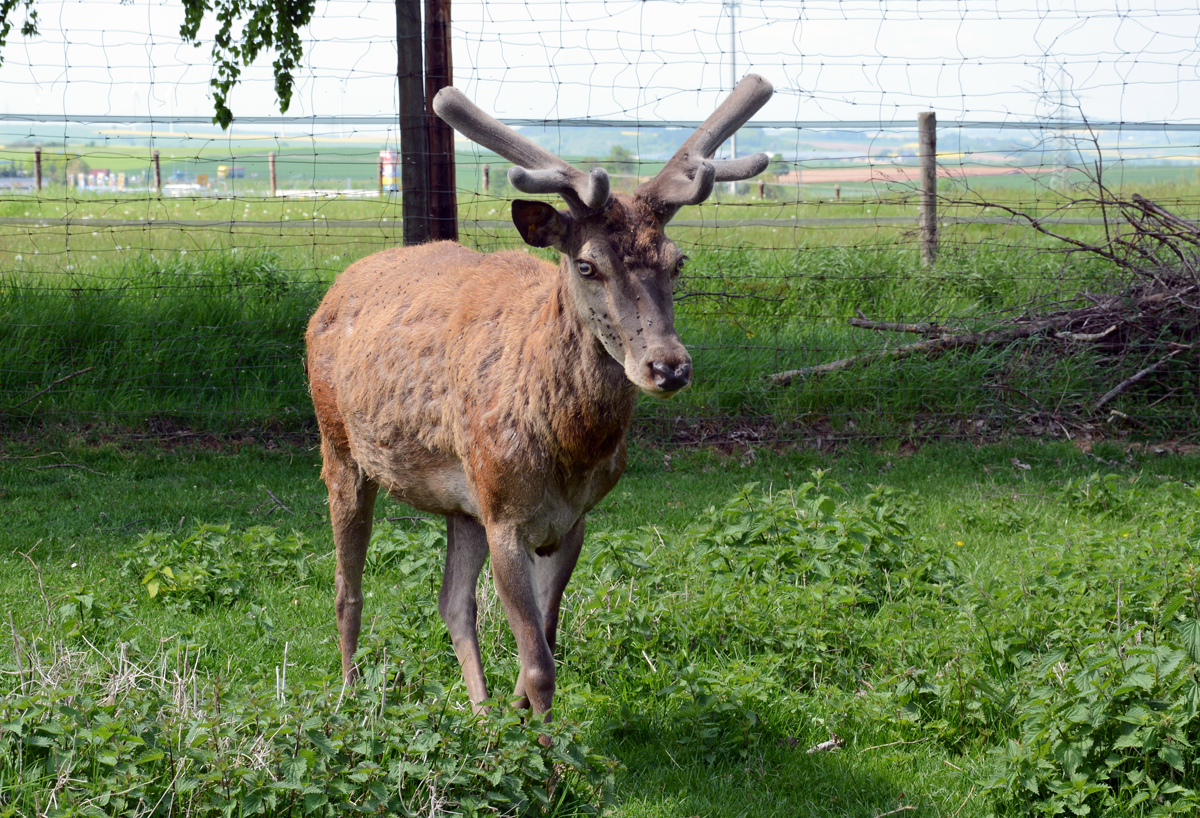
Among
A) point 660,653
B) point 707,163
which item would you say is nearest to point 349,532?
point 660,653

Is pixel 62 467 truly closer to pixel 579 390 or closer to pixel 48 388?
pixel 48 388

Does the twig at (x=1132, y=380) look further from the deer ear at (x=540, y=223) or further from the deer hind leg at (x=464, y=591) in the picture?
the deer ear at (x=540, y=223)

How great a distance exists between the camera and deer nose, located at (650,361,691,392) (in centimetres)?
321

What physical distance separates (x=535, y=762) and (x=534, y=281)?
194 cm

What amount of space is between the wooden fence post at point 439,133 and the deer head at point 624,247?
4385 millimetres

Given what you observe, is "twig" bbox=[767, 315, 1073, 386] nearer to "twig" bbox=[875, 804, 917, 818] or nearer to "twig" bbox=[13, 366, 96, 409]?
"twig" bbox=[875, 804, 917, 818]

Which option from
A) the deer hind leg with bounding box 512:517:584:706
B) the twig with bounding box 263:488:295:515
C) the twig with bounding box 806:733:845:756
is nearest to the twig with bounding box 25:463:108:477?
the twig with bounding box 263:488:295:515

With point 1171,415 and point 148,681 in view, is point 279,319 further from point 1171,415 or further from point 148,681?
point 1171,415

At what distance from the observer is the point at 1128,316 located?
8383mm

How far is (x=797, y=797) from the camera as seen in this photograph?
3703mm

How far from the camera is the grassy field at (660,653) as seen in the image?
3.10 metres

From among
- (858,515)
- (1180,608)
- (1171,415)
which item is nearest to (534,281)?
(858,515)

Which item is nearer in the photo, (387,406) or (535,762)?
(535,762)

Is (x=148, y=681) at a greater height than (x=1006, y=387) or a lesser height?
lesser
